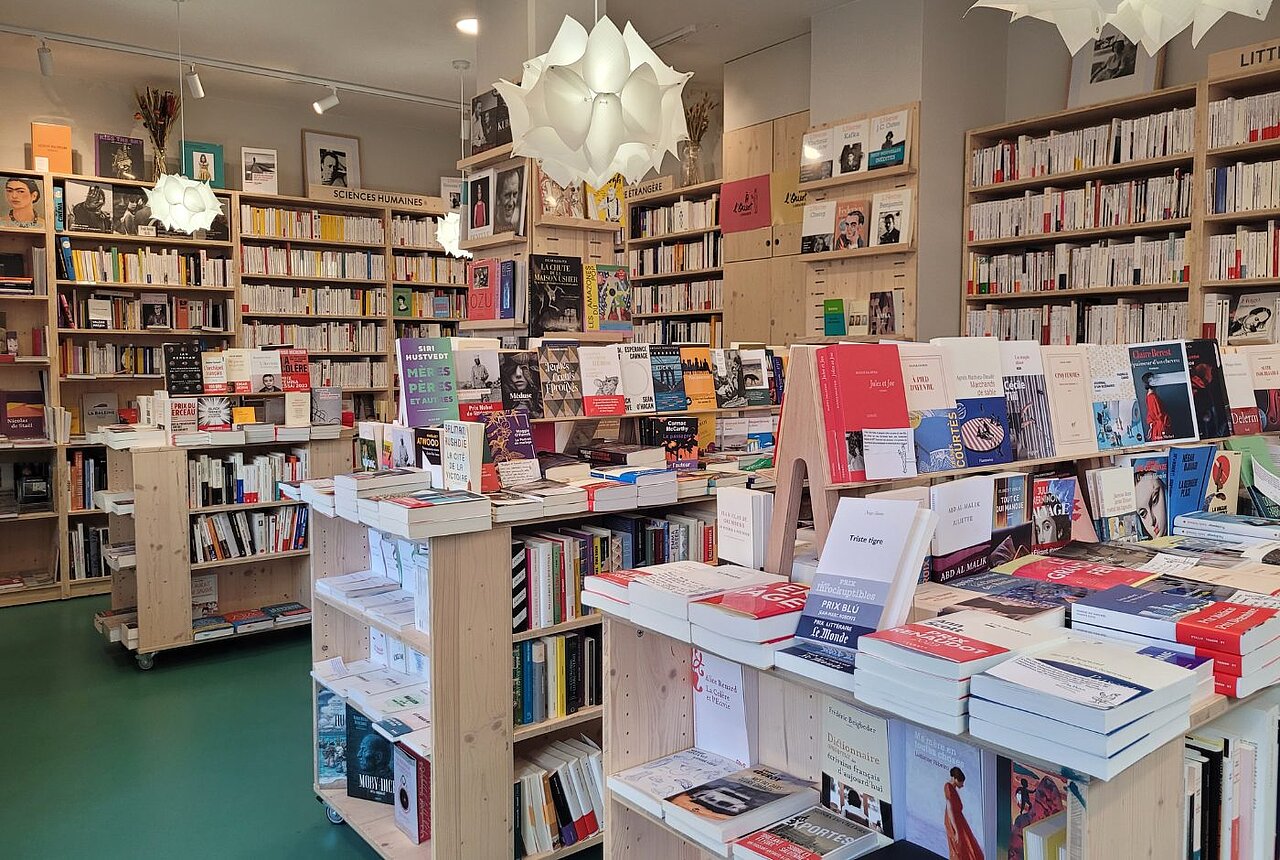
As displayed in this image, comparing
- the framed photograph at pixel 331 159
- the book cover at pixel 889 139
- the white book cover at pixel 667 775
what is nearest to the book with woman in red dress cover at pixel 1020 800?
the white book cover at pixel 667 775

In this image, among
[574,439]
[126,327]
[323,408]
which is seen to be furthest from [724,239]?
[126,327]

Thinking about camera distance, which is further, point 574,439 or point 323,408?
point 323,408

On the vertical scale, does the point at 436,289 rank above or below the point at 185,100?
below

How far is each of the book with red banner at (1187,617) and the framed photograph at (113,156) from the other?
747 cm

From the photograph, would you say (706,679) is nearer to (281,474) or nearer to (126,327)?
(281,474)

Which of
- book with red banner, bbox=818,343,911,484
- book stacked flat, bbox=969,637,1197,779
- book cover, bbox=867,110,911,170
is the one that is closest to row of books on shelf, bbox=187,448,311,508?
book cover, bbox=867,110,911,170

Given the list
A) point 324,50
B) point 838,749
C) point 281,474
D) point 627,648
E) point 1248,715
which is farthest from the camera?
point 324,50

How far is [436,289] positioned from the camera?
8844 mm

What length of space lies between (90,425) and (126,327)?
793mm

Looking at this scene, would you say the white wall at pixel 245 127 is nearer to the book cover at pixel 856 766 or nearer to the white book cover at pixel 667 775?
the white book cover at pixel 667 775

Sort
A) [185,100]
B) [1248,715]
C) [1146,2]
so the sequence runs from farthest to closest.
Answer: [185,100]
[1146,2]
[1248,715]

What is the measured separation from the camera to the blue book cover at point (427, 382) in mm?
2900

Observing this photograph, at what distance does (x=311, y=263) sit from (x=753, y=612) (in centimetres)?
735

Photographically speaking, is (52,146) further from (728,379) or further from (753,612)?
(753,612)
